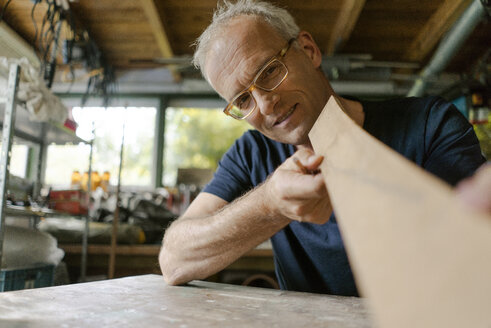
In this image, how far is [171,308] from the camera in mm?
683

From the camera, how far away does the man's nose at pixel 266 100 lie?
1059mm

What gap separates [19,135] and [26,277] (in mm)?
1104

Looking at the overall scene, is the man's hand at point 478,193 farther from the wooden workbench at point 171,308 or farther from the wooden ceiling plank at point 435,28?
the wooden ceiling plank at point 435,28

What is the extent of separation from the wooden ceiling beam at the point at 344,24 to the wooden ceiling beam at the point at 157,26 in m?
1.49

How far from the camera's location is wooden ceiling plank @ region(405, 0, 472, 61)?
2781 mm

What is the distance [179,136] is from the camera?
4191 millimetres

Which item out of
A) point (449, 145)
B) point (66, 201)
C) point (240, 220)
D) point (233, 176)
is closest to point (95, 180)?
point (66, 201)

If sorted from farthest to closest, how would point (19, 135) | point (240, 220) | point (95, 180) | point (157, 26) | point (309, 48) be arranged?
point (95, 180) < point (157, 26) < point (19, 135) < point (309, 48) < point (240, 220)

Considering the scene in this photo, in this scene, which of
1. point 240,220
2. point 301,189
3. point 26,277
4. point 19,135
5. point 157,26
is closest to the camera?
point 301,189

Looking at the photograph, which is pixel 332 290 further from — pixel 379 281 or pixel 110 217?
pixel 110 217

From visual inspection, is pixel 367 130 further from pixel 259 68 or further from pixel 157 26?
pixel 157 26

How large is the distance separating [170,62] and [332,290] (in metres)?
3.12

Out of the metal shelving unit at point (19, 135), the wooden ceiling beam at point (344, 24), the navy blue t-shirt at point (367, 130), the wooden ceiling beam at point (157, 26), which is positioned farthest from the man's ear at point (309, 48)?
the wooden ceiling beam at point (157, 26)

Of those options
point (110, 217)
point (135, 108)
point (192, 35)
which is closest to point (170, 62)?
point (192, 35)
